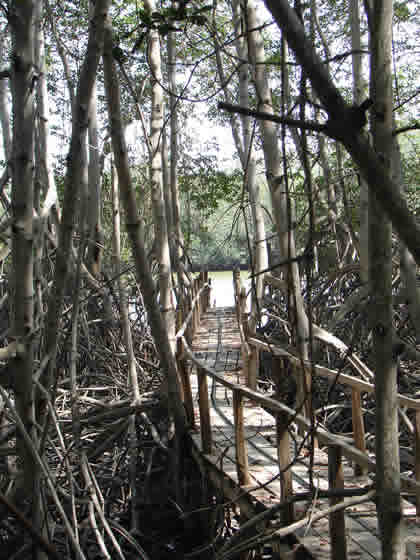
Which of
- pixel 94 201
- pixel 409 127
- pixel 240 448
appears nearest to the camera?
pixel 409 127

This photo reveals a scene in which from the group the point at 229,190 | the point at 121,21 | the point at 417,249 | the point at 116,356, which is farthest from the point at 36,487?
the point at 229,190

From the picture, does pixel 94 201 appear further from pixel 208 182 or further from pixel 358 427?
pixel 208 182

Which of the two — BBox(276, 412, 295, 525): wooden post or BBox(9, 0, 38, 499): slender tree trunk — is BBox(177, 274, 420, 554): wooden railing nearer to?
BBox(276, 412, 295, 525): wooden post

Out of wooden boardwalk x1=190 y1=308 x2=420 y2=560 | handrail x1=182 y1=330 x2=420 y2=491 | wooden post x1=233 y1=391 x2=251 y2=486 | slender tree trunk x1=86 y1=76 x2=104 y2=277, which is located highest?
slender tree trunk x1=86 y1=76 x2=104 y2=277

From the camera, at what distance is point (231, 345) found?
7551 mm

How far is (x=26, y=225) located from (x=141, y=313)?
19.7ft

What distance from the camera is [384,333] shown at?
95cm

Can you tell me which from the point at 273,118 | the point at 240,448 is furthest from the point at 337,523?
the point at 273,118

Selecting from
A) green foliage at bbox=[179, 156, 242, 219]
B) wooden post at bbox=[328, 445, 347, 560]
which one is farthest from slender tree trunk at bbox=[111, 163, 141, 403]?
green foliage at bbox=[179, 156, 242, 219]

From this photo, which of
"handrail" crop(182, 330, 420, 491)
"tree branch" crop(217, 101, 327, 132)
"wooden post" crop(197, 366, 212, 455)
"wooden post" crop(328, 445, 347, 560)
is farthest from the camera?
"wooden post" crop(197, 366, 212, 455)

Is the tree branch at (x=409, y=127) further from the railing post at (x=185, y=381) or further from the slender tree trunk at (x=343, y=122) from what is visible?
the railing post at (x=185, y=381)

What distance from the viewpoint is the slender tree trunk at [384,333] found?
86cm

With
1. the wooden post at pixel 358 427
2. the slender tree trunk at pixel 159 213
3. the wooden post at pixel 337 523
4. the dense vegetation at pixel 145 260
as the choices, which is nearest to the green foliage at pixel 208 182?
the dense vegetation at pixel 145 260

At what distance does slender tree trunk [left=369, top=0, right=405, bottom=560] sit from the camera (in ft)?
2.82
